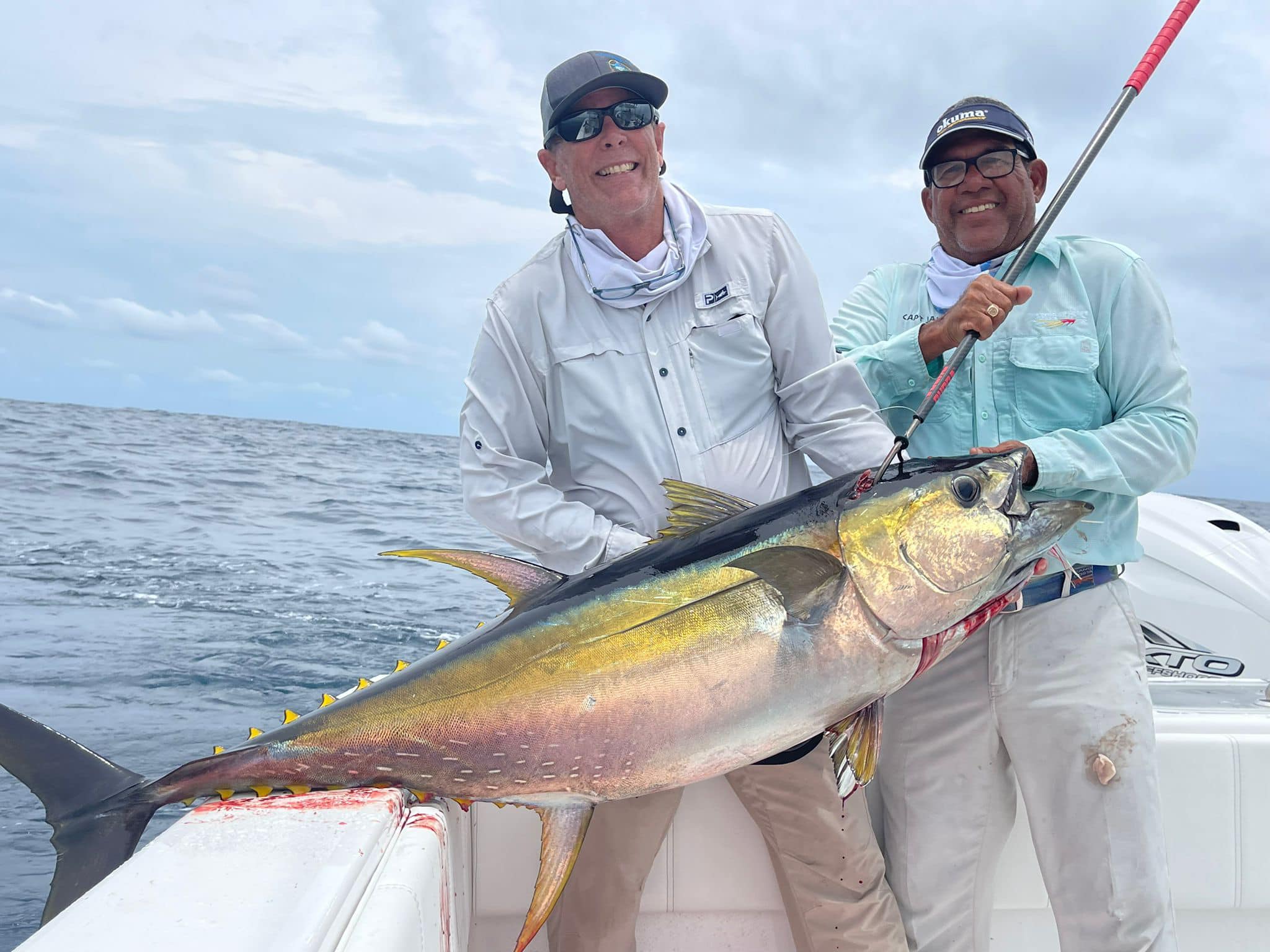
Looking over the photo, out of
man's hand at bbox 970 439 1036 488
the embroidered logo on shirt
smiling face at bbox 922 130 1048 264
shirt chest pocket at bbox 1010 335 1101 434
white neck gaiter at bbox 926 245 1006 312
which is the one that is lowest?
man's hand at bbox 970 439 1036 488

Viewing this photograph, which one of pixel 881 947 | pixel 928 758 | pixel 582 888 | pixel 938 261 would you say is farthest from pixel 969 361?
pixel 582 888

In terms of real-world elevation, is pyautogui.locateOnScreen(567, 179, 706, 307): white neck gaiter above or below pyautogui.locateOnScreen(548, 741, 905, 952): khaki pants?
above

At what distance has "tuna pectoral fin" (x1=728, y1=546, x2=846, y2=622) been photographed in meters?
1.64

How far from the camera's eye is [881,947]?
215 centimetres

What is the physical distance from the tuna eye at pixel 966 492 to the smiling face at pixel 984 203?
3.39 ft

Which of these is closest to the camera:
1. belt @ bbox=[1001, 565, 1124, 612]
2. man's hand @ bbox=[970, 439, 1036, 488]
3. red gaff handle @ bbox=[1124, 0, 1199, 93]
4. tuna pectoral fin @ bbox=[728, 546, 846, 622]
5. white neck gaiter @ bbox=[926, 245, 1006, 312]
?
tuna pectoral fin @ bbox=[728, 546, 846, 622]

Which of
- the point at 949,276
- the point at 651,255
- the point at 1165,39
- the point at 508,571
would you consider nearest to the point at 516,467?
the point at 508,571

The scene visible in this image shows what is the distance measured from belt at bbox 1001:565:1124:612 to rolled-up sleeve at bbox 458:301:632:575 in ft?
3.09

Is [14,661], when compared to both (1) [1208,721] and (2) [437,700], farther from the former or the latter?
(1) [1208,721]

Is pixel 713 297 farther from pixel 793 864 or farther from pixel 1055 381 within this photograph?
pixel 793 864

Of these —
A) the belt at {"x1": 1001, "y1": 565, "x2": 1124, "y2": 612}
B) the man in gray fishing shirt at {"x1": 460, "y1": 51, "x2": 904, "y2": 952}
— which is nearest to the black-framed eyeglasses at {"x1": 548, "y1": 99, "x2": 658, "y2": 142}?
the man in gray fishing shirt at {"x1": 460, "y1": 51, "x2": 904, "y2": 952}

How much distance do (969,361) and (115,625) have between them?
23.9ft

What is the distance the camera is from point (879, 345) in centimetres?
247

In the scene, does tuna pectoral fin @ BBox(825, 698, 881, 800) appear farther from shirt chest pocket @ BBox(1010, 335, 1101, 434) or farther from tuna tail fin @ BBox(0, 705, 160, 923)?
tuna tail fin @ BBox(0, 705, 160, 923)
